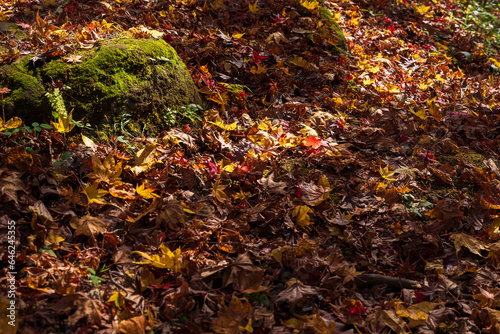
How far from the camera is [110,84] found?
281 centimetres

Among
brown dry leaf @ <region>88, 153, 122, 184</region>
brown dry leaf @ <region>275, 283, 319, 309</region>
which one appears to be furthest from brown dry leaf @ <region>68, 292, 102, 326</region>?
brown dry leaf @ <region>275, 283, 319, 309</region>

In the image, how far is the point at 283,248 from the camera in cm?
224

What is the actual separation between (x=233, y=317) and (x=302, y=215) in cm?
86

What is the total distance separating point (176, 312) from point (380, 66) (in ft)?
13.0

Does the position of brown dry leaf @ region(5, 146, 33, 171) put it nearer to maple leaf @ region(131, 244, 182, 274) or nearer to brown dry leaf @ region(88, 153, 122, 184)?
brown dry leaf @ region(88, 153, 122, 184)

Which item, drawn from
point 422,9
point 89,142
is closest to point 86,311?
point 89,142

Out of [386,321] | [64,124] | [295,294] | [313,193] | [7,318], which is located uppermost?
[64,124]

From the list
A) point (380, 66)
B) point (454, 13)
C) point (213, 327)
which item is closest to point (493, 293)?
point (213, 327)

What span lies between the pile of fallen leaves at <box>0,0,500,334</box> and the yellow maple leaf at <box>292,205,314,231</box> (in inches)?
0.4

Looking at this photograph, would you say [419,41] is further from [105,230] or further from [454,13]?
[105,230]

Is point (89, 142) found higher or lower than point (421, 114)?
higher

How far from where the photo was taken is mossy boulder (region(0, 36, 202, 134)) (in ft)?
8.29

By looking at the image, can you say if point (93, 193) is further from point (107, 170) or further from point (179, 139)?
point (179, 139)

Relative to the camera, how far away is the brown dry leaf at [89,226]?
2102mm
